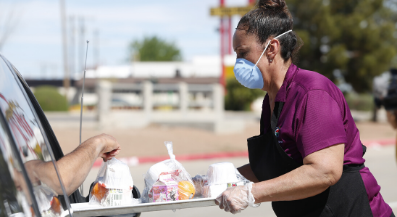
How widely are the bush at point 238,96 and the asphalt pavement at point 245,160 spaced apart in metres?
23.2

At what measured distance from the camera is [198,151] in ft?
41.3

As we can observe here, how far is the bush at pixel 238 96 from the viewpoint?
125 feet

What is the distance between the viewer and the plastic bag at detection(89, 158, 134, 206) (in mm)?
1833

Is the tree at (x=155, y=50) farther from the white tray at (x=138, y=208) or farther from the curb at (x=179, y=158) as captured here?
the white tray at (x=138, y=208)

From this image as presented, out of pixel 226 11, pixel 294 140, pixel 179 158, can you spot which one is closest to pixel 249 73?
pixel 294 140

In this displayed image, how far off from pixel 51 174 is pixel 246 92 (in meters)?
36.7

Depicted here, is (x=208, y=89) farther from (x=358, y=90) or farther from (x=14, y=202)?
(x=14, y=202)

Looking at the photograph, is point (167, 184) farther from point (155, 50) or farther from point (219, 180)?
point (155, 50)

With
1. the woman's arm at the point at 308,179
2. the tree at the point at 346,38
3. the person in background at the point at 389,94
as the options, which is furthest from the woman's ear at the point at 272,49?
the tree at the point at 346,38

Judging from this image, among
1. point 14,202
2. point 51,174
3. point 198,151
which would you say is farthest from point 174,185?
point 198,151

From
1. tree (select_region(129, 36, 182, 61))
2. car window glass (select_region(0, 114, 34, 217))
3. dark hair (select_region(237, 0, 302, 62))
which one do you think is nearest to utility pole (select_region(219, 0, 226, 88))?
dark hair (select_region(237, 0, 302, 62))

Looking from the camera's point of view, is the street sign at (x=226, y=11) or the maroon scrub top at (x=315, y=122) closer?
the maroon scrub top at (x=315, y=122)

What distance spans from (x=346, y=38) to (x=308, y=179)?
83.9ft

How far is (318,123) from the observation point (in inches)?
68.0
